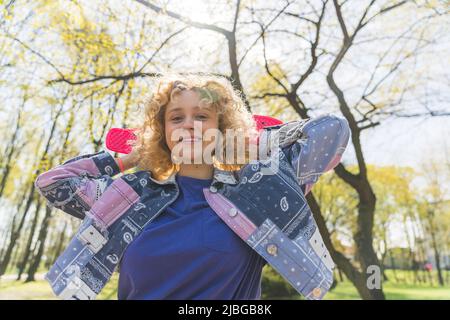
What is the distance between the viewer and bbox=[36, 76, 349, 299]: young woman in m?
1.38

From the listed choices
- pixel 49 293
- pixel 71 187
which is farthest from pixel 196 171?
pixel 49 293

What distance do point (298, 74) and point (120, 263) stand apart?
20.7ft

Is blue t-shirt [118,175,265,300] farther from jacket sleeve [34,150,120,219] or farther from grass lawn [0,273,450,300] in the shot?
grass lawn [0,273,450,300]

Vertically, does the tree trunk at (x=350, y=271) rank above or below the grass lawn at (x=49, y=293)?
above

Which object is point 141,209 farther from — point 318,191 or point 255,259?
point 318,191

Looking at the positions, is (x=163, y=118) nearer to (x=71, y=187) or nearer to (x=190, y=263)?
(x=71, y=187)

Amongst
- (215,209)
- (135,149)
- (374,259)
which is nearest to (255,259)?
Result: (215,209)

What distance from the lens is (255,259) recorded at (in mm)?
1465

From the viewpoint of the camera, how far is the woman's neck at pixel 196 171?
1716 mm

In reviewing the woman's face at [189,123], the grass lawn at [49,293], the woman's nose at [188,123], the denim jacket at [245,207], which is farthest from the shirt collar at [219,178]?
the grass lawn at [49,293]

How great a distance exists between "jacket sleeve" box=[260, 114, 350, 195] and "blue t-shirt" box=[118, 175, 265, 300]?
0.43m

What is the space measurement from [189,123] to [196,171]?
0.71ft

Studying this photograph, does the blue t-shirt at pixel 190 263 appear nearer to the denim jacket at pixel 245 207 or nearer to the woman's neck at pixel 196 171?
the denim jacket at pixel 245 207

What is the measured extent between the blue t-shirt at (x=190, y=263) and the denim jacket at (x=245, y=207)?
61 mm
